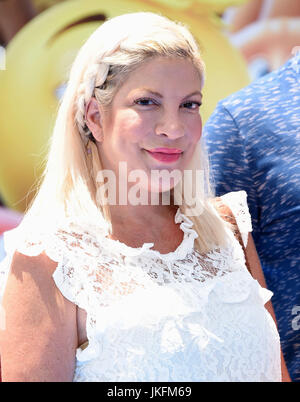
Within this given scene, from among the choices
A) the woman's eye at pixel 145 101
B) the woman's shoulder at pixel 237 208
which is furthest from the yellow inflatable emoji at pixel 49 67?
the woman's eye at pixel 145 101

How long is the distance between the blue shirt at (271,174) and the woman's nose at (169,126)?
320mm

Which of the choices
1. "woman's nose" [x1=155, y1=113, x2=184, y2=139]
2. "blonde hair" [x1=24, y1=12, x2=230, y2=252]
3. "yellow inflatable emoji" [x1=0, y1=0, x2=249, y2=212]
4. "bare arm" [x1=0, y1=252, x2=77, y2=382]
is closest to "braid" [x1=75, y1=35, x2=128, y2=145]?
"blonde hair" [x1=24, y1=12, x2=230, y2=252]

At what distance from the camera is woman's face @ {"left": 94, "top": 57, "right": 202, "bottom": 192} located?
132 centimetres

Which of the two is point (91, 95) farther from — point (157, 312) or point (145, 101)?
point (157, 312)

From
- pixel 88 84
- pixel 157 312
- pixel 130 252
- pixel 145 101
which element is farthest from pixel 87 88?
pixel 157 312

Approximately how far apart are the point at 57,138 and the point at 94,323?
1.34 feet

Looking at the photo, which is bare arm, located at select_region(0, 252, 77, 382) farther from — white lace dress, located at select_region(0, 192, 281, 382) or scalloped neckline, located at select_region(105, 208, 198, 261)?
scalloped neckline, located at select_region(105, 208, 198, 261)

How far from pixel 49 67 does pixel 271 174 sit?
3.86 feet

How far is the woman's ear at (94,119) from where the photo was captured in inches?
54.7

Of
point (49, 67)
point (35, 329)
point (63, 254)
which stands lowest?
point (35, 329)

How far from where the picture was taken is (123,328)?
4.02ft

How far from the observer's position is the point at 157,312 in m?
1.25

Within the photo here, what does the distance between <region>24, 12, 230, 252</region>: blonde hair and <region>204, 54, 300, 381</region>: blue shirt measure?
0.22 metres
